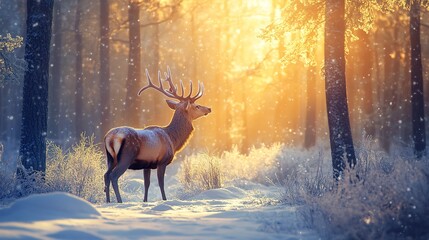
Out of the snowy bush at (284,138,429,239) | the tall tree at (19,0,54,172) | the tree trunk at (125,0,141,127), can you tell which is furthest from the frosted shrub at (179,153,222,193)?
the snowy bush at (284,138,429,239)

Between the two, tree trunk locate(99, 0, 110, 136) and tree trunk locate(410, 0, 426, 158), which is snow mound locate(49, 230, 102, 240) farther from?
tree trunk locate(410, 0, 426, 158)

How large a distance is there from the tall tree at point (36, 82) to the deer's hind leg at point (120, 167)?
161 centimetres

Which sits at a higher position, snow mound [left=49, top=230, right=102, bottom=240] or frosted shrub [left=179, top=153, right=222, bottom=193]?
snow mound [left=49, top=230, right=102, bottom=240]

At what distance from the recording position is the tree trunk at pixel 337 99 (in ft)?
31.3

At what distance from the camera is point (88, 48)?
30.0m

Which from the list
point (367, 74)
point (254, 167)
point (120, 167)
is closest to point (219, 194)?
point (120, 167)

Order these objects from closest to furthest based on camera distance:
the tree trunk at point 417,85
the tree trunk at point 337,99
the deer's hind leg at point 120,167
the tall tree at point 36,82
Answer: the tree trunk at point 337,99 → the deer's hind leg at point 120,167 → the tall tree at point 36,82 → the tree trunk at point 417,85

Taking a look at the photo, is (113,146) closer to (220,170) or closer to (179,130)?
(179,130)

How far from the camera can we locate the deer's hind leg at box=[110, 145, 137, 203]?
9859mm

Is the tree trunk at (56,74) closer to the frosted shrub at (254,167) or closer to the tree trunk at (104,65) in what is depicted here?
the tree trunk at (104,65)

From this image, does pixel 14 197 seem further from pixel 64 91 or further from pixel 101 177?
pixel 64 91

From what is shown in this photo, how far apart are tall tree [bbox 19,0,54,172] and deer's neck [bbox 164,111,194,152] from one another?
2644 millimetres

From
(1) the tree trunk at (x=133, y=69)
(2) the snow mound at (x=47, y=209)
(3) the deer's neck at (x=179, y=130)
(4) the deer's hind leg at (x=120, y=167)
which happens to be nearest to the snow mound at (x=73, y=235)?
(2) the snow mound at (x=47, y=209)

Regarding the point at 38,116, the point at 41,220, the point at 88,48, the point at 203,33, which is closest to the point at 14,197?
the point at 38,116
